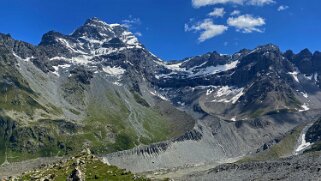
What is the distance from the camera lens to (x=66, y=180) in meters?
63.5

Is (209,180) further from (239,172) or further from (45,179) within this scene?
(45,179)

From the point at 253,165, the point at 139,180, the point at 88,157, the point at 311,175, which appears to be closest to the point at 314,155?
the point at 253,165

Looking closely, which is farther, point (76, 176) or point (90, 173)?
point (90, 173)

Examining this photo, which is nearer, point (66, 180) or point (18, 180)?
point (66, 180)

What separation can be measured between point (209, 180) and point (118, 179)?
4888 inches

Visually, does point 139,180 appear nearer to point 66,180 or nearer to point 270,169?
point 66,180

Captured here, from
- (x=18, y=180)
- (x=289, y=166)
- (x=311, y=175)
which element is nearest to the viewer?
(x=18, y=180)

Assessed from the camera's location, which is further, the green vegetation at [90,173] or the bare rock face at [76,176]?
the green vegetation at [90,173]

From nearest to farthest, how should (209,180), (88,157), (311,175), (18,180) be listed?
1. (18,180)
2. (88,157)
3. (311,175)
4. (209,180)

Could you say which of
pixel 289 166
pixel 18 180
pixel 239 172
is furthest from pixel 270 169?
pixel 18 180

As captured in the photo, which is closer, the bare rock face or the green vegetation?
the bare rock face

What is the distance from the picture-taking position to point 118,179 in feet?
205

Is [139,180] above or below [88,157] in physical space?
below

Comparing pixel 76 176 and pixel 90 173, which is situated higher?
pixel 90 173
